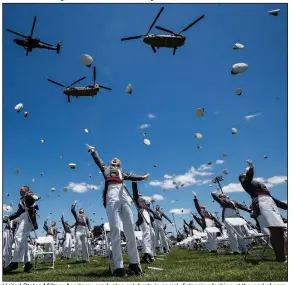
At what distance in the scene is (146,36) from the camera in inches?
662

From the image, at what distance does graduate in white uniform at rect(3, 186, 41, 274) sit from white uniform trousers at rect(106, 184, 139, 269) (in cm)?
444

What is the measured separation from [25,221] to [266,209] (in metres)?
8.72

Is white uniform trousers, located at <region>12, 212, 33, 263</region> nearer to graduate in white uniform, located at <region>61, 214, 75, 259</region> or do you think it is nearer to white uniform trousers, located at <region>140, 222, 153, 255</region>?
white uniform trousers, located at <region>140, 222, 153, 255</region>

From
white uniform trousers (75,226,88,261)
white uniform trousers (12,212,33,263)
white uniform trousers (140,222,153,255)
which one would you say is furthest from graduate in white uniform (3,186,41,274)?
white uniform trousers (75,226,88,261)

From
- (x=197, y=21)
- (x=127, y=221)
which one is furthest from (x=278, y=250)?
(x=197, y=21)

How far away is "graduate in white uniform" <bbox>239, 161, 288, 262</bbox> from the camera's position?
903 centimetres

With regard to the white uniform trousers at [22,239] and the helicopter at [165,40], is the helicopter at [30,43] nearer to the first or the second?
the helicopter at [165,40]

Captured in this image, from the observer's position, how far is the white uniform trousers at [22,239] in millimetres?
10695

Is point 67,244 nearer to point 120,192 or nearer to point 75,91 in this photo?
point 75,91

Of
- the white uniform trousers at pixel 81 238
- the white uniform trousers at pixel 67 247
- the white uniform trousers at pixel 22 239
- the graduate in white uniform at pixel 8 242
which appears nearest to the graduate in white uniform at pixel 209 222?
the white uniform trousers at pixel 81 238

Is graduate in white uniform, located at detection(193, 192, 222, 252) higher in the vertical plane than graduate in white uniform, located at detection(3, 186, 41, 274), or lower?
lower

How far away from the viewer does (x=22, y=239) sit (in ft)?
36.1
